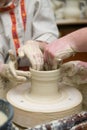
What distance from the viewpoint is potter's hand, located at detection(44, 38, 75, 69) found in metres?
1.01

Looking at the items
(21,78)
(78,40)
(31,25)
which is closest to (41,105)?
(21,78)

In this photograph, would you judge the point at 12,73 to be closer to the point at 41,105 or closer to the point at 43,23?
the point at 41,105

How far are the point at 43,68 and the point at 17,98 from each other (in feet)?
0.50

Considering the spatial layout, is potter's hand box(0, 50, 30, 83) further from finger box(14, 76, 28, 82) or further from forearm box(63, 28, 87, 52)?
forearm box(63, 28, 87, 52)

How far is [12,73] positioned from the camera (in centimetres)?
100

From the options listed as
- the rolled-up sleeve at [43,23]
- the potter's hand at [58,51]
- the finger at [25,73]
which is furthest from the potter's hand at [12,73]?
the rolled-up sleeve at [43,23]

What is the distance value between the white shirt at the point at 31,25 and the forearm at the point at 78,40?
297mm

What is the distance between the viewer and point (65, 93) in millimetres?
1010

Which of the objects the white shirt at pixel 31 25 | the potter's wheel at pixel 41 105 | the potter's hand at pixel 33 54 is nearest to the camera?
the potter's wheel at pixel 41 105

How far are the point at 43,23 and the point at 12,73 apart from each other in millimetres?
488

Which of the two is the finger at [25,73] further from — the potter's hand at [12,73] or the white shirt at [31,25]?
the white shirt at [31,25]

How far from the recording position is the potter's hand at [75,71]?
1025mm

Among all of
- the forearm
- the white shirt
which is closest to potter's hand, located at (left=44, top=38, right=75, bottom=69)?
the forearm

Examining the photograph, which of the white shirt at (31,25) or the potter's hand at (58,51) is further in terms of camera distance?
the white shirt at (31,25)
